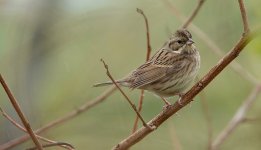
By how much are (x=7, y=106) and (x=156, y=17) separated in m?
2.47

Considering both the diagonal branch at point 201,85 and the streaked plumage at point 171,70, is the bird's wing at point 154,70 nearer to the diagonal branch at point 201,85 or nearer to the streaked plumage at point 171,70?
the streaked plumage at point 171,70

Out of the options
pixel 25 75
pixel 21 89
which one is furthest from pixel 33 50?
pixel 21 89

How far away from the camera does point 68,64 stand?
8898 millimetres

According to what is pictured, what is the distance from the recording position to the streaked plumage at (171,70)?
190 inches

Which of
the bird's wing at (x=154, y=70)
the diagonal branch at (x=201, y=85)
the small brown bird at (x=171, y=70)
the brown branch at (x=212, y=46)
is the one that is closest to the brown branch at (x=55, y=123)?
the diagonal branch at (x=201, y=85)

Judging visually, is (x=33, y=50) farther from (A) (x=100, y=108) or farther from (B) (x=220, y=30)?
(B) (x=220, y=30)

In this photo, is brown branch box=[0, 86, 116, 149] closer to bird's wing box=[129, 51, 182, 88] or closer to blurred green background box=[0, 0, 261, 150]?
bird's wing box=[129, 51, 182, 88]

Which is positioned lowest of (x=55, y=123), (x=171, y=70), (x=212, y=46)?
(x=171, y=70)

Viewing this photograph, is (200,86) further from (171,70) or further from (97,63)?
(97,63)

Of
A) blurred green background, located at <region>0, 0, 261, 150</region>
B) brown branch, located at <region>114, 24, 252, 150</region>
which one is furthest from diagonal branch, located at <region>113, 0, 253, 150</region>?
blurred green background, located at <region>0, 0, 261, 150</region>

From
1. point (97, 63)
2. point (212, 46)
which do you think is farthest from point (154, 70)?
point (97, 63)

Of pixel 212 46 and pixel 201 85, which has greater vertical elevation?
pixel 201 85

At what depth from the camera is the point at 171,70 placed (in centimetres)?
508

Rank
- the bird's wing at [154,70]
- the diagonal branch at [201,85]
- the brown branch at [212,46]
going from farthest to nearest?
1. the bird's wing at [154,70]
2. the brown branch at [212,46]
3. the diagonal branch at [201,85]
